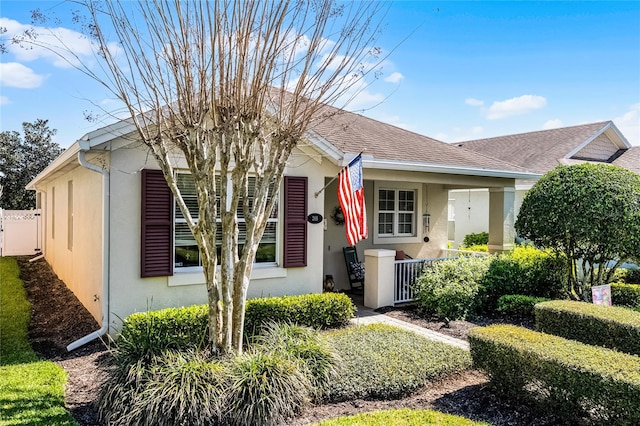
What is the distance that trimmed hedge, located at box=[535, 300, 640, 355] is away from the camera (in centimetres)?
573

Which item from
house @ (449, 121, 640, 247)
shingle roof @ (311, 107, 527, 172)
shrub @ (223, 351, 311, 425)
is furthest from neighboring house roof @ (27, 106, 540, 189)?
house @ (449, 121, 640, 247)

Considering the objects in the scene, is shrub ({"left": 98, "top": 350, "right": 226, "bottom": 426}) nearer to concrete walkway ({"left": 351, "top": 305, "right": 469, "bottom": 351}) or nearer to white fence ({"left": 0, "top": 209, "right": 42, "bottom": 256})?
concrete walkway ({"left": 351, "top": 305, "right": 469, "bottom": 351})

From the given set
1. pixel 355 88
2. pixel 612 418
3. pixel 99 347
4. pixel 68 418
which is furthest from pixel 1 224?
pixel 612 418

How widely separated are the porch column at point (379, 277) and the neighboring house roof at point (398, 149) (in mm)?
1950

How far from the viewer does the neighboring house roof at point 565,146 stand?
1761cm

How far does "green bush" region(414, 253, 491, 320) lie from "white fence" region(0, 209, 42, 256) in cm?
1754

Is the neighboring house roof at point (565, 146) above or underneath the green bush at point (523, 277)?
above

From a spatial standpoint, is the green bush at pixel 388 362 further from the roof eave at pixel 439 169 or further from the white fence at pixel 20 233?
the white fence at pixel 20 233

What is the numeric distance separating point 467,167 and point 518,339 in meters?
6.24

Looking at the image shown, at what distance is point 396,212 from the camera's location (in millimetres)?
12156

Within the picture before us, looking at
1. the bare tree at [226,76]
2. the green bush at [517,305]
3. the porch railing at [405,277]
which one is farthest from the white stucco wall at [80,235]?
the green bush at [517,305]

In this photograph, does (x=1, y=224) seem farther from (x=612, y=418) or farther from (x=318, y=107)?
(x=612, y=418)

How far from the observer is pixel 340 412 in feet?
14.8

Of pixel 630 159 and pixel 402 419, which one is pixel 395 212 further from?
pixel 630 159
